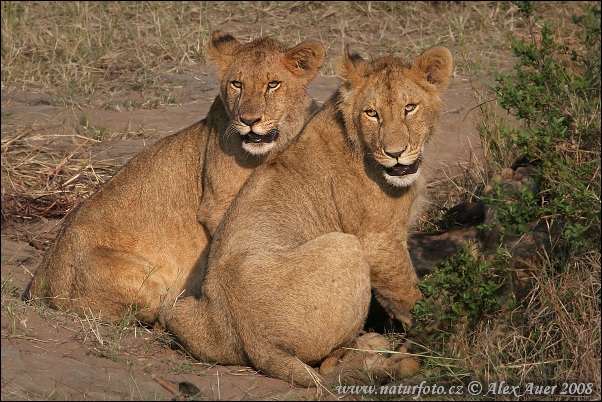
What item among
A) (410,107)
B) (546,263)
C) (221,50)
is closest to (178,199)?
(221,50)

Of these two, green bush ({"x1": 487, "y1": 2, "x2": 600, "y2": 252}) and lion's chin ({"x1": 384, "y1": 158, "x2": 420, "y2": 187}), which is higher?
green bush ({"x1": 487, "y1": 2, "x2": 600, "y2": 252})

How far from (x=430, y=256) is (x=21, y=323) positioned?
3065mm

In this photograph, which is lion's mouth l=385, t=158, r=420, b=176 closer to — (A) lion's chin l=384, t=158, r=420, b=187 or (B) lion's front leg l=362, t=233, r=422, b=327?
(A) lion's chin l=384, t=158, r=420, b=187

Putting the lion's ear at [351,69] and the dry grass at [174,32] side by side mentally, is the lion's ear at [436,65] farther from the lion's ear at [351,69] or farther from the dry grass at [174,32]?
the dry grass at [174,32]

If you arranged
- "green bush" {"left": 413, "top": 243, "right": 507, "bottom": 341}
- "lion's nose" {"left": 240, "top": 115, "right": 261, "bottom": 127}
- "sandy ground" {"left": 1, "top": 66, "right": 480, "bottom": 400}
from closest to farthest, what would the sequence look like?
"sandy ground" {"left": 1, "top": 66, "right": 480, "bottom": 400}, "green bush" {"left": 413, "top": 243, "right": 507, "bottom": 341}, "lion's nose" {"left": 240, "top": 115, "right": 261, "bottom": 127}

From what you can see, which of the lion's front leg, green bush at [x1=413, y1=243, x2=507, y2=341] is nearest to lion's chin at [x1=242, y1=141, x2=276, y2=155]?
the lion's front leg

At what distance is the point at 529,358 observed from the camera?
520cm

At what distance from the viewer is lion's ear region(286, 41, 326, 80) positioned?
21.9 feet

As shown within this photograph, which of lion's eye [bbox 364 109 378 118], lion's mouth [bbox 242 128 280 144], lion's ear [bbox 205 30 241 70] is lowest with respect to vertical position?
lion's mouth [bbox 242 128 280 144]

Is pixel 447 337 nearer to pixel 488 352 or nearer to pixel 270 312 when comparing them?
pixel 488 352

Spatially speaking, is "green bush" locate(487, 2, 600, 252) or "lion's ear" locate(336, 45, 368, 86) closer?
"green bush" locate(487, 2, 600, 252)

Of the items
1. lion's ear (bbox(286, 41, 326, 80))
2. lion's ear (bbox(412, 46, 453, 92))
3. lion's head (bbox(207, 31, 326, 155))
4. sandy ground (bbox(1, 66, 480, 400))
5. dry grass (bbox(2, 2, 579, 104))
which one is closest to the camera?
sandy ground (bbox(1, 66, 480, 400))

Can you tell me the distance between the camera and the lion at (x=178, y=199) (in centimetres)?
654

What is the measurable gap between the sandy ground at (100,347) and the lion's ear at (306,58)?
1061 millimetres
